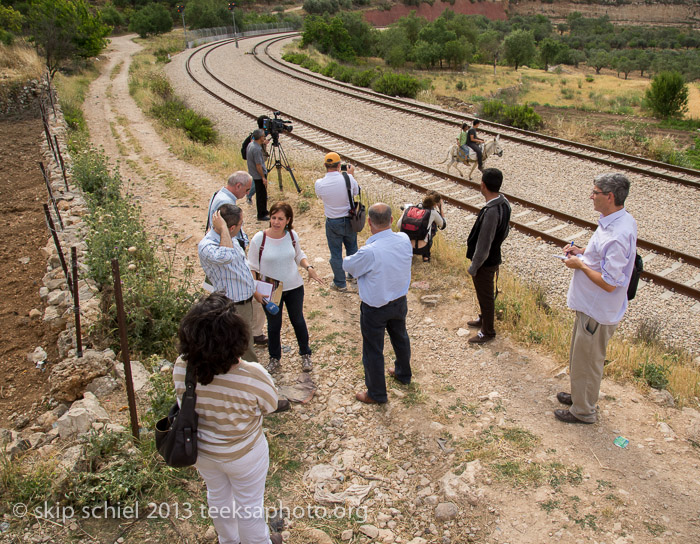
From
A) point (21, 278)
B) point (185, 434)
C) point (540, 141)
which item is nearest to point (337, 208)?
point (185, 434)

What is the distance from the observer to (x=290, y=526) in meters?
3.40

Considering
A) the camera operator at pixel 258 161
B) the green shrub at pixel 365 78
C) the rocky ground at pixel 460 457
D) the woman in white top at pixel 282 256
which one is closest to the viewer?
the rocky ground at pixel 460 457

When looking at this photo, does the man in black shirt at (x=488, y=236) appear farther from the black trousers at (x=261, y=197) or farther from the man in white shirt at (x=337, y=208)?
the black trousers at (x=261, y=197)

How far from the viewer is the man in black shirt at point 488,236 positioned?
4797 mm

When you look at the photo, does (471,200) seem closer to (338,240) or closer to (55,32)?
(338,240)

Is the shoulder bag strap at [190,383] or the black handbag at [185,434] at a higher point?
the shoulder bag strap at [190,383]

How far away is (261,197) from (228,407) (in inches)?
259

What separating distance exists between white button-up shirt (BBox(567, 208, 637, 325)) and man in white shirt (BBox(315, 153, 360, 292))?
2.96 metres

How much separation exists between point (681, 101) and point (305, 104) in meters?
17.4

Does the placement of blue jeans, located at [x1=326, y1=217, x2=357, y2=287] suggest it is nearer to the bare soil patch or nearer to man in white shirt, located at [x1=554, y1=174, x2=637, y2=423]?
man in white shirt, located at [x1=554, y1=174, x2=637, y2=423]

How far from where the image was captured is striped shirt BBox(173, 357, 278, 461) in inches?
101

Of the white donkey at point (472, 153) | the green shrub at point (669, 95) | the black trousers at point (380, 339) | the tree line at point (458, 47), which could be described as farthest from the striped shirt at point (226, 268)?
the tree line at point (458, 47)

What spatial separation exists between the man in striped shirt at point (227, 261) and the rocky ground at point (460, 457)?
3.44 ft

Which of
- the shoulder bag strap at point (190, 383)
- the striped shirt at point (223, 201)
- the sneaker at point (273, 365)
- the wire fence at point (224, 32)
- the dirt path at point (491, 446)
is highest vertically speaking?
the wire fence at point (224, 32)
